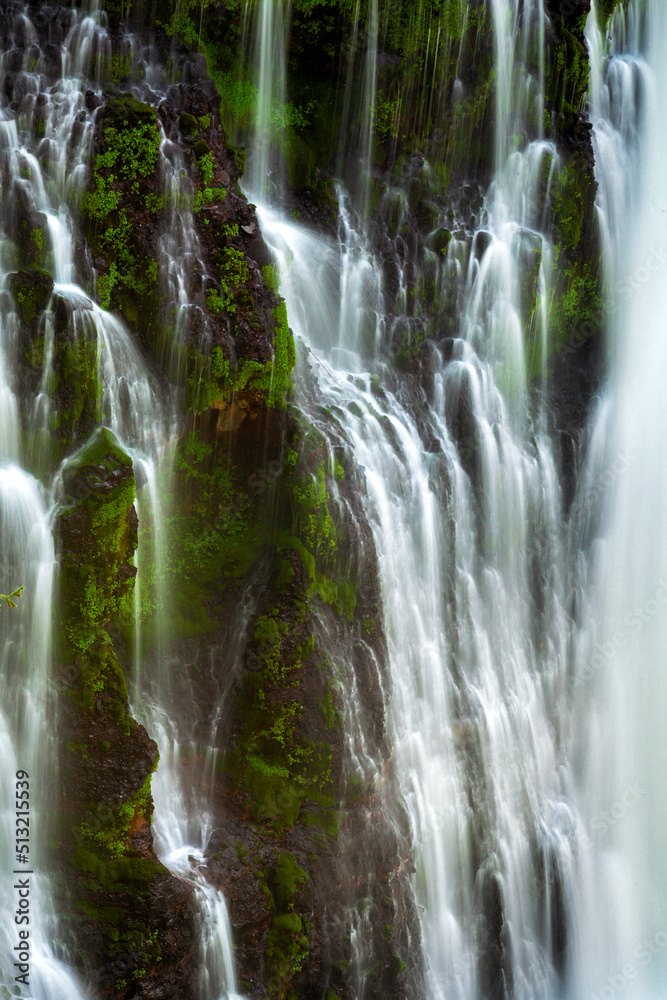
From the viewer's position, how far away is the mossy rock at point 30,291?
33.4 ft

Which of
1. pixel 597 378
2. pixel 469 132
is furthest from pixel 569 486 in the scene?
pixel 469 132

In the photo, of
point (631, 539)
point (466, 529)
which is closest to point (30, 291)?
point (466, 529)

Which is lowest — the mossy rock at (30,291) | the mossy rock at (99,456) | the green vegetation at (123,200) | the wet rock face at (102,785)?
the wet rock face at (102,785)

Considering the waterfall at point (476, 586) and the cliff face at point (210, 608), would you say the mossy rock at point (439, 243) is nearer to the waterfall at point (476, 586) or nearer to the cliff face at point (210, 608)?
the waterfall at point (476, 586)

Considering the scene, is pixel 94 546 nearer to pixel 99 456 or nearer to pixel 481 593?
pixel 99 456

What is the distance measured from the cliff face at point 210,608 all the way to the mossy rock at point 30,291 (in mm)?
21

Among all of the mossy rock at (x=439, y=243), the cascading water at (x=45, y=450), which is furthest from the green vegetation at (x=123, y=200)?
the mossy rock at (x=439, y=243)

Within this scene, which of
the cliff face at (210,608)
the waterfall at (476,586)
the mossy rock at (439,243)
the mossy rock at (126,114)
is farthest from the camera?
the mossy rock at (439,243)

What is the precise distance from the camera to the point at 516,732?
14820 millimetres

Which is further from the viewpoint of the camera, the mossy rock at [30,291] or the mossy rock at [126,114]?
the mossy rock at [126,114]

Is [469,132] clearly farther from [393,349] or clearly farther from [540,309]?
[393,349]

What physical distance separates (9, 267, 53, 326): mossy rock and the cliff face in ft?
0.07

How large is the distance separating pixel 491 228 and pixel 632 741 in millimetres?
8355

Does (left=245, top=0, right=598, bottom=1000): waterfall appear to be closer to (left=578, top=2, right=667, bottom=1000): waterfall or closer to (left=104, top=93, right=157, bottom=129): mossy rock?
(left=578, top=2, right=667, bottom=1000): waterfall
